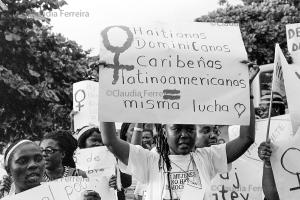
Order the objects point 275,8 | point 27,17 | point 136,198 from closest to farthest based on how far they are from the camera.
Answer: point 136,198 < point 27,17 < point 275,8

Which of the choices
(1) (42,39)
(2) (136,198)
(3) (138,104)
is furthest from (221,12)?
(3) (138,104)

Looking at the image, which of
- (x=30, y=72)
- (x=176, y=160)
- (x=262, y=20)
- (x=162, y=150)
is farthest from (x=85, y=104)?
(x=262, y=20)

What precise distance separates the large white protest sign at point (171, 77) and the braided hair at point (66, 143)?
132 cm

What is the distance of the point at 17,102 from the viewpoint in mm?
12094

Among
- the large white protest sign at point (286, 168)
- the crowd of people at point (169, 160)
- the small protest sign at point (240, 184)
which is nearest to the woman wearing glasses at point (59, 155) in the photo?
the crowd of people at point (169, 160)

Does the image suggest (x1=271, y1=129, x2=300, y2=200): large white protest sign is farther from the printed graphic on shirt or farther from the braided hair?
the braided hair

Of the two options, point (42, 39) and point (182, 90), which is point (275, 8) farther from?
point (182, 90)

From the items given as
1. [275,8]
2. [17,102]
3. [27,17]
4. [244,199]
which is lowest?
[244,199]

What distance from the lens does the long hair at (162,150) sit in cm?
371

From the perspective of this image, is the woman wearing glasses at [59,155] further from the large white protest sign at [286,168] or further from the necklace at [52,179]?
the large white protest sign at [286,168]

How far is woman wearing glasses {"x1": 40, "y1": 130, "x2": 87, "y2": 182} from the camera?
15.4 feet

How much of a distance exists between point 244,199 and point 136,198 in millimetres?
1128

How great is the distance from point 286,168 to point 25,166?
164 cm

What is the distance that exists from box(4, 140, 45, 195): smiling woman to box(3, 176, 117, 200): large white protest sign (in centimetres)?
8
